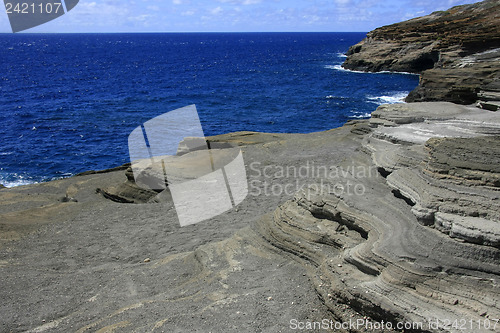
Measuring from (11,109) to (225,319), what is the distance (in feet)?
149

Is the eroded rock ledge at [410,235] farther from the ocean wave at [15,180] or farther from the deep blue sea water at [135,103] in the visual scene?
the deep blue sea water at [135,103]

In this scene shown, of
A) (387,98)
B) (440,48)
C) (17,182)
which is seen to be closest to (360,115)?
(387,98)

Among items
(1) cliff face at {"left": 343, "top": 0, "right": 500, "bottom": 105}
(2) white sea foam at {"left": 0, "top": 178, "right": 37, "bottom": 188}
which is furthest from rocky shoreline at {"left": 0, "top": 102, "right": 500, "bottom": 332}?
(1) cliff face at {"left": 343, "top": 0, "right": 500, "bottom": 105}

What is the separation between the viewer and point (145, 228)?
1377cm

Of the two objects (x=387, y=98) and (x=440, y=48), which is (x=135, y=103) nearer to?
(x=387, y=98)

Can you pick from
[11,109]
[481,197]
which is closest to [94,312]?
[481,197]

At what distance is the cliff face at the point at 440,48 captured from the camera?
1080 inches

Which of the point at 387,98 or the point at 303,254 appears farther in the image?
the point at 387,98

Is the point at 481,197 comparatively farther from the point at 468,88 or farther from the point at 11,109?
the point at 11,109

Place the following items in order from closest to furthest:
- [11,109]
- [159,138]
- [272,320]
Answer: [272,320]
[159,138]
[11,109]

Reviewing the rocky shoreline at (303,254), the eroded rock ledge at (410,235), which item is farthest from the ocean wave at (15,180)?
the eroded rock ledge at (410,235)

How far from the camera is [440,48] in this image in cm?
5631

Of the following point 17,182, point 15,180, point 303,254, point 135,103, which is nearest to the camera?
point 303,254

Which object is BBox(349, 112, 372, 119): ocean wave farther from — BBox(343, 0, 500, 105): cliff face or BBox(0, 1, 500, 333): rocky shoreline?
BBox(0, 1, 500, 333): rocky shoreline
